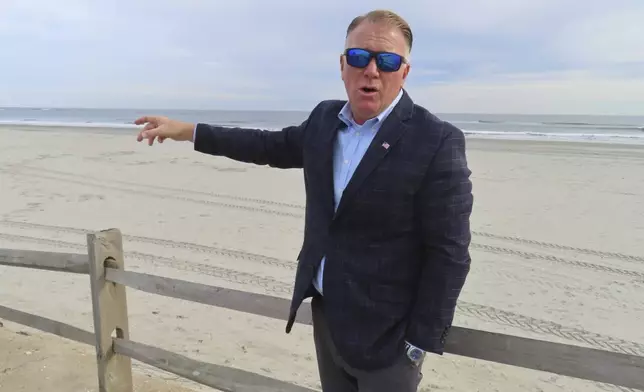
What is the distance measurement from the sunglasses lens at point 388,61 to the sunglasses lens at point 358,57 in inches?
1.5

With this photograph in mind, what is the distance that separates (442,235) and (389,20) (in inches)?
28.3

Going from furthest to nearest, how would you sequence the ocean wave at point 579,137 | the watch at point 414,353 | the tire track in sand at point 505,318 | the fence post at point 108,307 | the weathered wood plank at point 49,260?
the ocean wave at point 579,137, the tire track in sand at point 505,318, the weathered wood plank at point 49,260, the fence post at point 108,307, the watch at point 414,353

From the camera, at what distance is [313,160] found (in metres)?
1.90

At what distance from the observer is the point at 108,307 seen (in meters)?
2.97

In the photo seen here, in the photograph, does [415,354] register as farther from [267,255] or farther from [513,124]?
[513,124]

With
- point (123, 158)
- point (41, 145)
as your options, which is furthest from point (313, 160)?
point (41, 145)

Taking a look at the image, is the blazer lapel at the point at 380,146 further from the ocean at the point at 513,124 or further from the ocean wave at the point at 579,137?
the ocean wave at the point at 579,137

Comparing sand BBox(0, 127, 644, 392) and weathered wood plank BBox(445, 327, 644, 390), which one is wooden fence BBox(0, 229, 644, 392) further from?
sand BBox(0, 127, 644, 392)

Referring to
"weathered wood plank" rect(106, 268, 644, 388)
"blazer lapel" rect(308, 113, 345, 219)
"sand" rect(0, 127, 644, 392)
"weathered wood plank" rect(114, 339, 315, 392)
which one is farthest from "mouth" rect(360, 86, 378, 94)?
"sand" rect(0, 127, 644, 392)

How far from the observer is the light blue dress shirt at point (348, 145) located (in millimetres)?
1748

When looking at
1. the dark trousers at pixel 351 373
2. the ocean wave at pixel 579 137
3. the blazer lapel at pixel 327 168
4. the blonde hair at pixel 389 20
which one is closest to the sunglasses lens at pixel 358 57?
the blonde hair at pixel 389 20

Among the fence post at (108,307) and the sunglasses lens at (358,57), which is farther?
the fence post at (108,307)

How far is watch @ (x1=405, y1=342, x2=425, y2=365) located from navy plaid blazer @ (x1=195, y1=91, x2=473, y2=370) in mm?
26

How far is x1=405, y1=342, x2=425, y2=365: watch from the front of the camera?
1.70 meters
